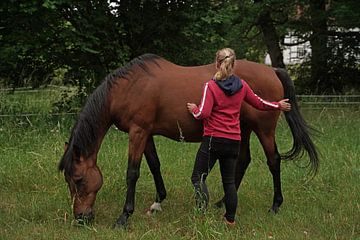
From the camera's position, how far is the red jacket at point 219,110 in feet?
14.8

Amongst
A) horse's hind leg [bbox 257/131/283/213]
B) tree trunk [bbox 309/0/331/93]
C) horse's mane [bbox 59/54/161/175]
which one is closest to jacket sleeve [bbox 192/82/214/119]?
horse's mane [bbox 59/54/161/175]

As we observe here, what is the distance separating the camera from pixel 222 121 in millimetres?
4570

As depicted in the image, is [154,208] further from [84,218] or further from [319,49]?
[319,49]

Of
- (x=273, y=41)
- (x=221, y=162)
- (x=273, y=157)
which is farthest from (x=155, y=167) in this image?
(x=273, y=41)

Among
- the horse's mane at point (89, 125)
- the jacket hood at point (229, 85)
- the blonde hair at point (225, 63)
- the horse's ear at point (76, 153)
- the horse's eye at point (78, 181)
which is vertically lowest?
the horse's eye at point (78, 181)

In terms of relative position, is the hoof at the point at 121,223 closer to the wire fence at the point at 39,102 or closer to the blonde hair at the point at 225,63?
the blonde hair at the point at 225,63

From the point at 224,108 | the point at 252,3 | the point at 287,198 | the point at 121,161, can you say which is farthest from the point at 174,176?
the point at 252,3

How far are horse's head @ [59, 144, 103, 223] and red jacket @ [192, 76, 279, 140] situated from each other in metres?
1.23

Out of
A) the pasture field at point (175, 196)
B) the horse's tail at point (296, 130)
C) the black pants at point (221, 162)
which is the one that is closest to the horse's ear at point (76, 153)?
the pasture field at point (175, 196)

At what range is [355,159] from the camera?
707 centimetres

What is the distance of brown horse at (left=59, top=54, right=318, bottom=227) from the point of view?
4.97 metres

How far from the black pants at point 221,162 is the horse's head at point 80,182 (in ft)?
3.44

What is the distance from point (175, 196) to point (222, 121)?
5.84 feet

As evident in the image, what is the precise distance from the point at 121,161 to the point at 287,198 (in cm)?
247
